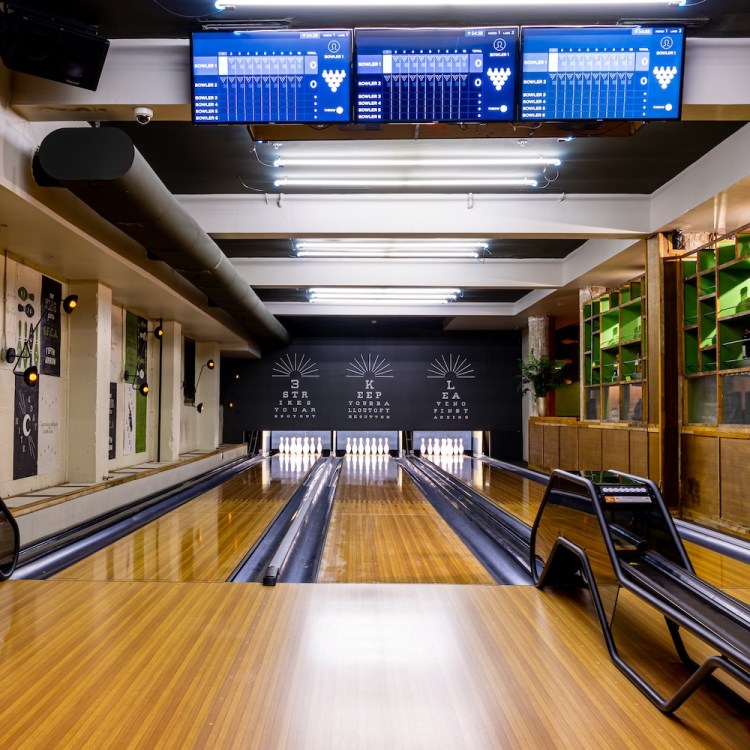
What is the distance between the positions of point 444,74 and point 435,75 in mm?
53

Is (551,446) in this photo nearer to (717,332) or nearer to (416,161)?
(717,332)

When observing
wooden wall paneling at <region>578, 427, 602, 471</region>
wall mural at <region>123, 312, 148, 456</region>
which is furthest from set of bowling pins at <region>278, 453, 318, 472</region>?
wooden wall paneling at <region>578, 427, 602, 471</region>

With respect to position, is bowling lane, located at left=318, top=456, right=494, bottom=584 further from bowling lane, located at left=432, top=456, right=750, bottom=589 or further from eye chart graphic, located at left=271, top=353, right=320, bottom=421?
eye chart graphic, located at left=271, top=353, right=320, bottom=421

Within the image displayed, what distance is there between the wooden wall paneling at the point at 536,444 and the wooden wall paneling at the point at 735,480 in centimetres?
557

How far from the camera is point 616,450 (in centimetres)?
796

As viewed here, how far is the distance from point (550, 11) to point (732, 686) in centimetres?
385

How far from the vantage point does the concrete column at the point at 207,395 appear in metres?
13.2

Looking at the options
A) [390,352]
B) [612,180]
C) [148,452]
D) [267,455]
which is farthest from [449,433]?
[612,180]

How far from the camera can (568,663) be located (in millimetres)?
2824

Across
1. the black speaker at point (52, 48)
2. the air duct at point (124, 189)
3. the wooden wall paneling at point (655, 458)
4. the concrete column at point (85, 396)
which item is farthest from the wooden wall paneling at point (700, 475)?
the concrete column at point (85, 396)

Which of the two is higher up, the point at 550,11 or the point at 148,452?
the point at 550,11

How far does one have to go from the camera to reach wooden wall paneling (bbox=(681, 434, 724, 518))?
6.03 metres

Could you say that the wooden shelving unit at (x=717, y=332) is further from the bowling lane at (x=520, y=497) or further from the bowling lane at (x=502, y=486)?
the bowling lane at (x=502, y=486)

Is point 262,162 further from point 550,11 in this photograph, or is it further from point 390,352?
point 390,352
